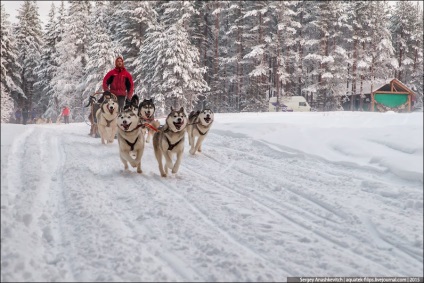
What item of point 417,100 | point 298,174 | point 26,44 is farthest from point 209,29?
point 298,174

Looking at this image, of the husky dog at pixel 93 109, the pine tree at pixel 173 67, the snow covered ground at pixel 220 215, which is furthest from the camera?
the pine tree at pixel 173 67

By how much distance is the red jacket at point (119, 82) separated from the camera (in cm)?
858

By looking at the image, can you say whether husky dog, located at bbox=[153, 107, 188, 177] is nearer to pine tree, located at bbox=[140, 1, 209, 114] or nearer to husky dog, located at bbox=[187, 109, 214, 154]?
husky dog, located at bbox=[187, 109, 214, 154]

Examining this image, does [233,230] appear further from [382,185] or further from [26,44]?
[26,44]

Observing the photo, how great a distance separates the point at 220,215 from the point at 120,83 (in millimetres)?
5938

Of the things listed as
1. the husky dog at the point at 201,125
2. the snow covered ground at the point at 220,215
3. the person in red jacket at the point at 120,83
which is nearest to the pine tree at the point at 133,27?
the person in red jacket at the point at 120,83

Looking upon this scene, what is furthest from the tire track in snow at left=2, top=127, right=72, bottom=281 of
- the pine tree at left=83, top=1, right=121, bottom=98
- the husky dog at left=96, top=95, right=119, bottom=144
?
the pine tree at left=83, top=1, right=121, bottom=98

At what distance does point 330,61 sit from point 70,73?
71.2 ft

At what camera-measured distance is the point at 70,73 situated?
3012cm

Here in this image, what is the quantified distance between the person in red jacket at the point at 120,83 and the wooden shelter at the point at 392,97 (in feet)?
84.4

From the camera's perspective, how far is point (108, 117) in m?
8.15

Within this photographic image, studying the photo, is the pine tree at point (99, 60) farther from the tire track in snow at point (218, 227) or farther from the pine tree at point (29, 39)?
the tire track in snow at point (218, 227)

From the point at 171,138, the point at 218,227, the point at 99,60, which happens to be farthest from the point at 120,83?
the point at 99,60

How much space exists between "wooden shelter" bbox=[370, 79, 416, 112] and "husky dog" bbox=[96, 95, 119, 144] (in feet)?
86.4
